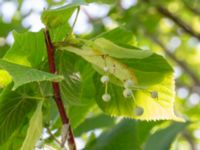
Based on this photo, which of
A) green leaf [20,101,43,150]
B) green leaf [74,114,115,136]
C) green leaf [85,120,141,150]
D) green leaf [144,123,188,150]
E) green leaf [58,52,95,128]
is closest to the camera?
green leaf [20,101,43,150]

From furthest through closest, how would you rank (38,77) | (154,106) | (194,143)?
1. (194,143)
2. (154,106)
3. (38,77)

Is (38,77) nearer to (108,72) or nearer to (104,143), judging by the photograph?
(108,72)

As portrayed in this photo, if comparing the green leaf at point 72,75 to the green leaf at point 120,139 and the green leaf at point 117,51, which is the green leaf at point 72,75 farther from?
the green leaf at point 120,139

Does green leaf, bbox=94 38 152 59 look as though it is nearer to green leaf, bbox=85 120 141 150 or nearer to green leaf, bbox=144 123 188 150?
green leaf, bbox=85 120 141 150

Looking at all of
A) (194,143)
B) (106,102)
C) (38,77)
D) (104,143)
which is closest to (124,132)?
(104,143)

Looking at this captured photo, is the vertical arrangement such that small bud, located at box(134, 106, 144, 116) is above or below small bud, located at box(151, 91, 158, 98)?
below

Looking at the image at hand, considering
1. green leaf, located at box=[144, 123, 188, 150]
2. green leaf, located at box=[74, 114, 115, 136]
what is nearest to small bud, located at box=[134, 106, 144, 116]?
green leaf, located at box=[144, 123, 188, 150]
